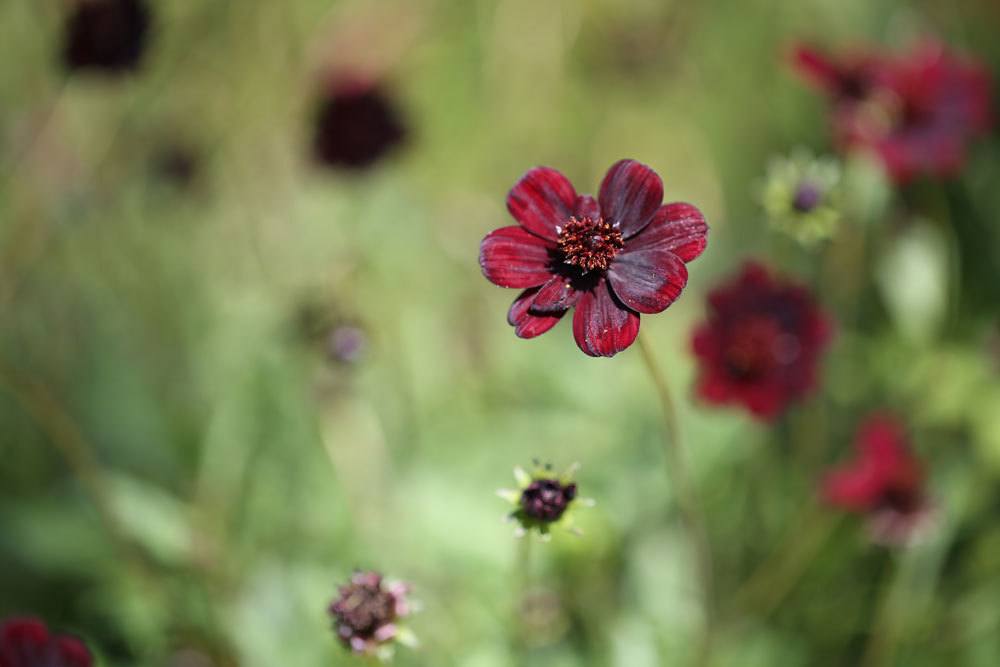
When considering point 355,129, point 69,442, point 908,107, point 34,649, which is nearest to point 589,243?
point 34,649

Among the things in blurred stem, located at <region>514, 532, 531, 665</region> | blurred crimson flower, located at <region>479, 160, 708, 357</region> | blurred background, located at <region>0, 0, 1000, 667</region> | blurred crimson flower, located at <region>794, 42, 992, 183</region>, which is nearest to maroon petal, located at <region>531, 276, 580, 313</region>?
blurred crimson flower, located at <region>479, 160, 708, 357</region>

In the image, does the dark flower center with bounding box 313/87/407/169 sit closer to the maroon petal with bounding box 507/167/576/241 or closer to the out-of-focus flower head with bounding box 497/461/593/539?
the maroon petal with bounding box 507/167/576/241

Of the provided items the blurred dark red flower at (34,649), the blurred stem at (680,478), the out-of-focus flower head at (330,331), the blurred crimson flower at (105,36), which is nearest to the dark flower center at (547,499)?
the blurred stem at (680,478)

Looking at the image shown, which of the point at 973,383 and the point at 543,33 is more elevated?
the point at 543,33

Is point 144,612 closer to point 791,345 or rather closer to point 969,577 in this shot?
point 791,345

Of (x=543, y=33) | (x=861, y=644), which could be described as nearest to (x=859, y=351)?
(x=861, y=644)

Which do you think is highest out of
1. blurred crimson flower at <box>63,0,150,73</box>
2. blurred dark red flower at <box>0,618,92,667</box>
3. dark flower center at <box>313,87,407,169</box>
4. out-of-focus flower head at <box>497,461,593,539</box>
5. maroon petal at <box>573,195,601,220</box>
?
dark flower center at <box>313,87,407,169</box>

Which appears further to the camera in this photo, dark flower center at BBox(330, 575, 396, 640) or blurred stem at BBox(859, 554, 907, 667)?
blurred stem at BBox(859, 554, 907, 667)
